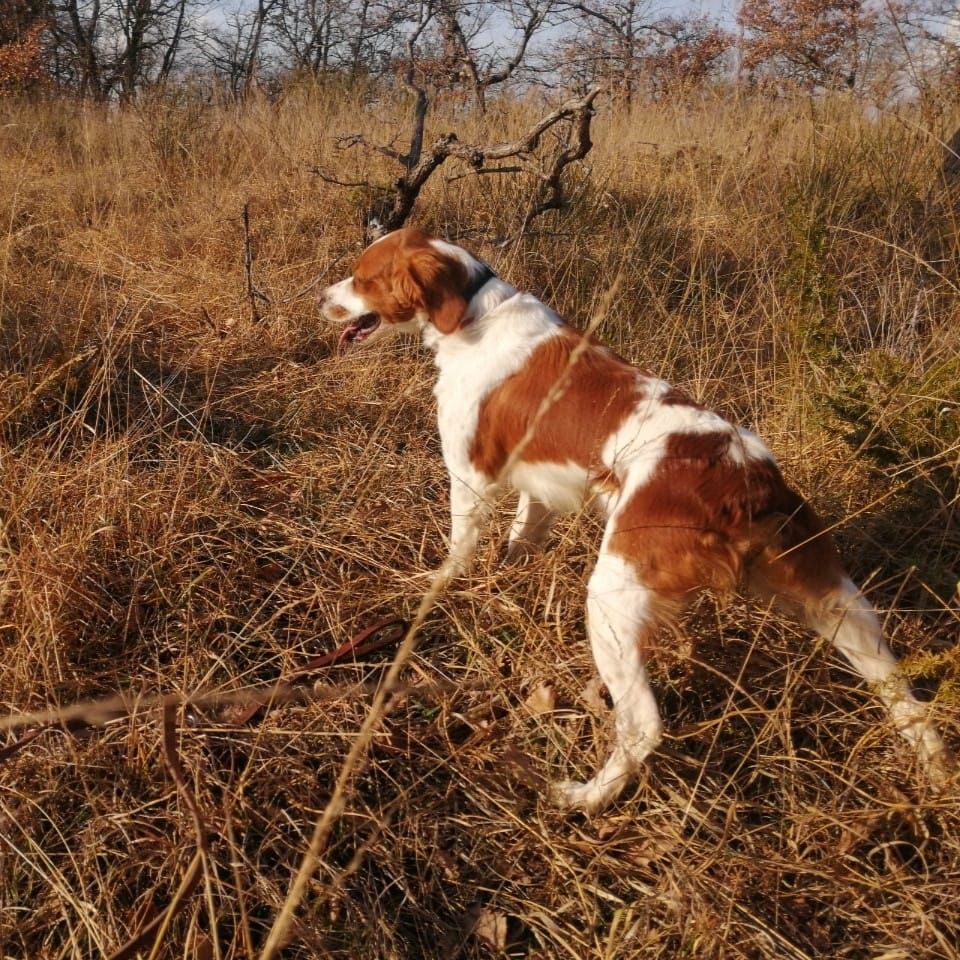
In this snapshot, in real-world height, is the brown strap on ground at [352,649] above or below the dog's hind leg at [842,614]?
below

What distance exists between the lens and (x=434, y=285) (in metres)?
2.47

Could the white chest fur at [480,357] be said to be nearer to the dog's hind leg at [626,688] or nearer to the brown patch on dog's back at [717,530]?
the brown patch on dog's back at [717,530]

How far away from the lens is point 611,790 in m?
1.86

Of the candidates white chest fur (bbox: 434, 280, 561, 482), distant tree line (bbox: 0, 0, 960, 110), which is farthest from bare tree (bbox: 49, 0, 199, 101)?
white chest fur (bbox: 434, 280, 561, 482)

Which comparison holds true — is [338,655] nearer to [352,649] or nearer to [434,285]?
[352,649]

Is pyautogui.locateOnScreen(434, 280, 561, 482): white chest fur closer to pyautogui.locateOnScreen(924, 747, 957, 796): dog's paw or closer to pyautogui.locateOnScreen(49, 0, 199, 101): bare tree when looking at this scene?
pyautogui.locateOnScreen(924, 747, 957, 796): dog's paw

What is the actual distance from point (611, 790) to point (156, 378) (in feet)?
8.71

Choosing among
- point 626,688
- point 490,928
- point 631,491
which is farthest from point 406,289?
point 490,928

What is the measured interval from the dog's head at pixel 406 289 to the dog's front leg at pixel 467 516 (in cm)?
49

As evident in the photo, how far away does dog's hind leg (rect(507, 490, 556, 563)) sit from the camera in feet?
8.62

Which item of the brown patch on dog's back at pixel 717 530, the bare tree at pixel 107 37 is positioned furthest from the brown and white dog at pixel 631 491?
the bare tree at pixel 107 37

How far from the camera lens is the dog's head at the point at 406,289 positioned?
8.14 ft

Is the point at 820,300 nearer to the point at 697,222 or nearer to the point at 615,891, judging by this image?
the point at 697,222

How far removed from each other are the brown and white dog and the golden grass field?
0.14 metres
